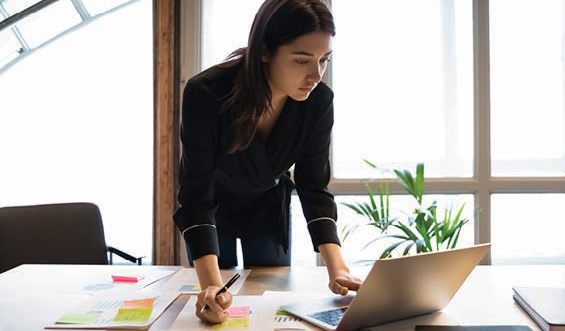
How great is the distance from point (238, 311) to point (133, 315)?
219 millimetres

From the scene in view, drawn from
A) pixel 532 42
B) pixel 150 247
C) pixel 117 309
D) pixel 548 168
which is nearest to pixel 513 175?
pixel 548 168

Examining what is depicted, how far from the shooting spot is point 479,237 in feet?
11.3

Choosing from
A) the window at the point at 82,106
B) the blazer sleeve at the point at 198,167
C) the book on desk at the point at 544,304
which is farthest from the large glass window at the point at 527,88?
the blazer sleeve at the point at 198,167

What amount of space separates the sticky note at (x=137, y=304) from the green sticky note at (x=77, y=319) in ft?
0.26

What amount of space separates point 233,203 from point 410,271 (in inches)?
31.7

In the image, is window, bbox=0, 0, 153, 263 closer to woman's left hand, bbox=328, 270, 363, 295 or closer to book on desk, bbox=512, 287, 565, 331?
woman's left hand, bbox=328, 270, 363, 295

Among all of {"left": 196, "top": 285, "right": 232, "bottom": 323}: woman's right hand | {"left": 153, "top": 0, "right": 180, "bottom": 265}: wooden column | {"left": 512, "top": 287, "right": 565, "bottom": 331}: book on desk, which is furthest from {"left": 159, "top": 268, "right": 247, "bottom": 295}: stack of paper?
{"left": 153, "top": 0, "right": 180, "bottom": 265}: wooden column

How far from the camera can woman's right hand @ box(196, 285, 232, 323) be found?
3.48ft

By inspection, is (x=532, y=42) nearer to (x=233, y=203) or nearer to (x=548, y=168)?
(x=548, y=168)

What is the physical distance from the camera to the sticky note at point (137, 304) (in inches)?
46.7

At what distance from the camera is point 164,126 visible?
3.31m

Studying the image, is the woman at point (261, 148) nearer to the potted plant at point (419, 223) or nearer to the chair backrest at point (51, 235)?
the chair backrest at point (51, 235)

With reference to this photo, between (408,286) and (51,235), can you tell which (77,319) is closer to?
(408,286)

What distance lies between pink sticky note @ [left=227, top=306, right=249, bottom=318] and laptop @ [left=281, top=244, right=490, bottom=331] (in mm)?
86
